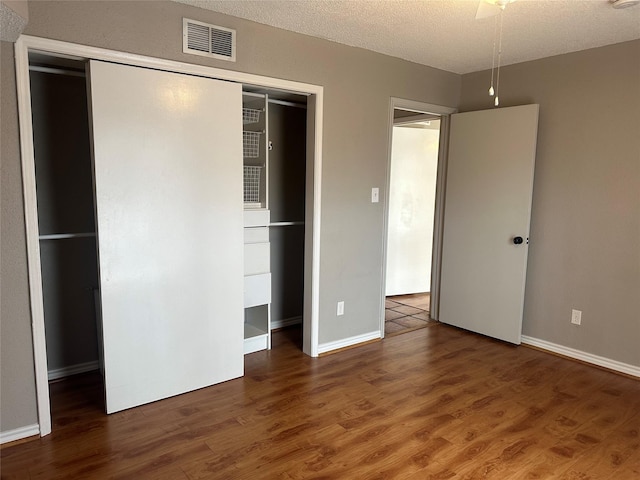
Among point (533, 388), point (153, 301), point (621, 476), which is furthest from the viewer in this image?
point (533, 388)

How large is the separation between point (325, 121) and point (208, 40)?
1.02 m

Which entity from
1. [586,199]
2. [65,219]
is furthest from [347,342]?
[65,219]

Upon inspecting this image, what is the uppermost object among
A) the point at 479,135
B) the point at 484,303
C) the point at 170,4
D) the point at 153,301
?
the point at 170,4

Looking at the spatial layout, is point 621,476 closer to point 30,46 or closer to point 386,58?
point 386,58

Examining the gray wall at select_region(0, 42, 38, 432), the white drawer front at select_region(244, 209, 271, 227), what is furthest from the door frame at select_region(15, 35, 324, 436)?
the white drawer front at select_region(244, 209, 271, 227)

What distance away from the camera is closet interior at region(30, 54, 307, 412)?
2904 mm

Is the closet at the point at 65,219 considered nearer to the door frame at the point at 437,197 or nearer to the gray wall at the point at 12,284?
the gray wall at the point at 12,284

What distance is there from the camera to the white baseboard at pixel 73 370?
3.07 metres

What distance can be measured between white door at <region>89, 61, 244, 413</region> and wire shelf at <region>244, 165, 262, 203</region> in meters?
0.54

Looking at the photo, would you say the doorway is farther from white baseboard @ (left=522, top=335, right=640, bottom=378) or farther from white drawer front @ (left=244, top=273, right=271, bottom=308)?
white drawer front @ (left=244, top=273, right=271, bottom=308)

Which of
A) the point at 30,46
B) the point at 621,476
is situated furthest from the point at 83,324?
the point at 621,476

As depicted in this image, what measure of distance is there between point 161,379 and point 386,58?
2978 millimetres

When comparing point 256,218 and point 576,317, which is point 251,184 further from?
point 576,317

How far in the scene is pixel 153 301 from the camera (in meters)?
2.71
